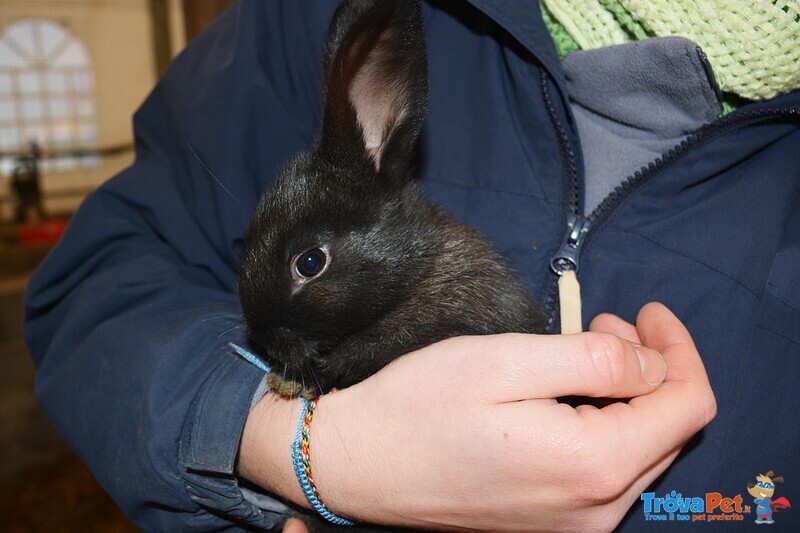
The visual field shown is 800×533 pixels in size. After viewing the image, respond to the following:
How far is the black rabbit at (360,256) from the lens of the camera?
1217mm

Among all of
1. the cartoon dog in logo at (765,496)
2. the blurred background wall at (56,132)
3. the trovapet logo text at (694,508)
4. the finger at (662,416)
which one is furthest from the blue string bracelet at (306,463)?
the blurred background wall at (56,132)

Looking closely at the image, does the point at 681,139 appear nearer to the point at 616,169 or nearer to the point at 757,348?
the point at 616,169

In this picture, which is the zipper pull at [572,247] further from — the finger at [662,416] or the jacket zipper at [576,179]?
the finger at [662,416]

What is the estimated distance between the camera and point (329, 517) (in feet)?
3.97

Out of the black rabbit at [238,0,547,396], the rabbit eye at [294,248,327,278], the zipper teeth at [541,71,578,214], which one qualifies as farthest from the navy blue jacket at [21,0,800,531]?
the rabbit eye at [294,248,327,278]

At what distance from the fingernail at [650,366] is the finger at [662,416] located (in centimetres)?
2

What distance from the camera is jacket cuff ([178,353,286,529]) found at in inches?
47.3

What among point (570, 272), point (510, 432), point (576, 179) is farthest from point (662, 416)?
point (576, 179)

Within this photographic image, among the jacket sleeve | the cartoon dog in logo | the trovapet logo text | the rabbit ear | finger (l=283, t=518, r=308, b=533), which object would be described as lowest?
finger (l=283, t=518, r=308, b=533)

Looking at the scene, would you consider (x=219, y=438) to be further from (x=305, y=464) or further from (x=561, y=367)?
(x=561, y=367)

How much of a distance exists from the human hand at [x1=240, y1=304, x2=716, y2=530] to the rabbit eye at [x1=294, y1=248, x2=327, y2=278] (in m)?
0.24

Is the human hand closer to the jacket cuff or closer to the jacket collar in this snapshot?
the jacket cuff

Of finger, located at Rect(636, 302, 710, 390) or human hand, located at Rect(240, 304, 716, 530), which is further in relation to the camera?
finger, located at Rect(636, 302, 710, 390)

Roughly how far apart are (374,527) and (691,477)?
0.63m
